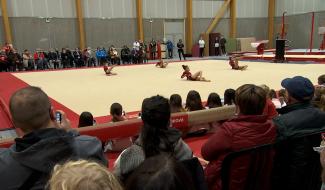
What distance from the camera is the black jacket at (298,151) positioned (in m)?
2.15

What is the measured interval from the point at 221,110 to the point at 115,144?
1.42m

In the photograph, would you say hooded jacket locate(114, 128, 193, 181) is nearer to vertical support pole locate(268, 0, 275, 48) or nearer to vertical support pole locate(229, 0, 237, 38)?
vertical support pole locate(229, 0, 237, 38)

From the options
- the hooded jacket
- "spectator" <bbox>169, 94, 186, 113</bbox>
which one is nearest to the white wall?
"spectator" <bbox>169, 94, 186, 113</bbox>

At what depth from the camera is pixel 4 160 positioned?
1.57 m

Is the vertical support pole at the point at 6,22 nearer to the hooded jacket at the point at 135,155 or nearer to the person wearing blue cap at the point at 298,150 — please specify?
the hooded jacket at the point at 135,155

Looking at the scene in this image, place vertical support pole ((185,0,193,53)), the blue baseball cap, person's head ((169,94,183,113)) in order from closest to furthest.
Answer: the blue baseball cap → person's head ((169,94,183,113)) → vertical support pole ((185,0,193,53))

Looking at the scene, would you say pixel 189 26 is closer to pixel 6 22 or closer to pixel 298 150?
pixel 6 22

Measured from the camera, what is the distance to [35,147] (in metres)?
1.54

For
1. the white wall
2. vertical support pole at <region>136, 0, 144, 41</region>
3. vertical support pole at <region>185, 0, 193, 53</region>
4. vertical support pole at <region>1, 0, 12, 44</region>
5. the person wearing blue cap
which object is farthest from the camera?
the white wall

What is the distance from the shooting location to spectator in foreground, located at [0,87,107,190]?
1531 mm

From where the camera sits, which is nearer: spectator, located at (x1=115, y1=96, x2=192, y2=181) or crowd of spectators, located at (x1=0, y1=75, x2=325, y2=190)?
crowd of spectators, located at (x1=0, y1=75, x2=325, y2=190)

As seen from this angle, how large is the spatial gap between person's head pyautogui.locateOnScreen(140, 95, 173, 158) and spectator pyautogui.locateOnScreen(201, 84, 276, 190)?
1.11ft

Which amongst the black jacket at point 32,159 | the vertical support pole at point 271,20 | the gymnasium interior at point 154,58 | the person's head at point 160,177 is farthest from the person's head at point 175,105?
the vertical support pole at point 271,20

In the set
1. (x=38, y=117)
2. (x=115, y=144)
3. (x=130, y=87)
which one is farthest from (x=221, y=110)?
(x=130, y=87)
